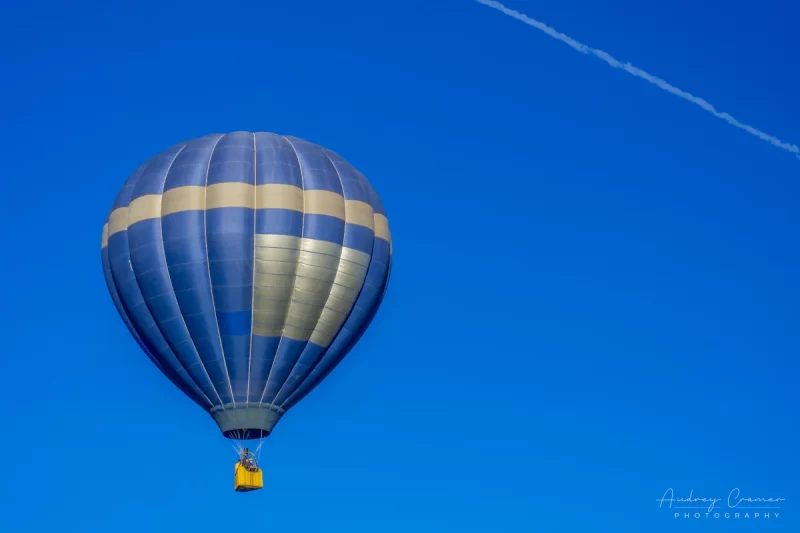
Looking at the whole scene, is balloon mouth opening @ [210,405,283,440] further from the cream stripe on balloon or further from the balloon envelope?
the cream stripe on balloon

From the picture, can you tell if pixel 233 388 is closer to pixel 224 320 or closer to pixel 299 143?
pixel 224 320

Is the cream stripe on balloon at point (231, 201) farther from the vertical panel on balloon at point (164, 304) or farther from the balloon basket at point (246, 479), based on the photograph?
the balloon basket at point (246, 479)

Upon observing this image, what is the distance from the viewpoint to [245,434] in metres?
58.3

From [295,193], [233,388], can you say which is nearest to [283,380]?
[233,388]

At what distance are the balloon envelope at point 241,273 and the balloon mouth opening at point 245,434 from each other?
0.06 meters

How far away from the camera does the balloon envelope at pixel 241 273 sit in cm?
5794

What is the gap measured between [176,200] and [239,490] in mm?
8233

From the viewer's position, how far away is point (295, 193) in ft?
194

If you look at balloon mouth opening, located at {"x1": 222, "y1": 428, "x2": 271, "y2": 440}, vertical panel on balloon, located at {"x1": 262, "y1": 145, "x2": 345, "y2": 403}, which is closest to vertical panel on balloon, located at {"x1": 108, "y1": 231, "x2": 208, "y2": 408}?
balloon mouth opening, located at {"x1": 222, "y1": 428, "x2": 271, "y2": 440}

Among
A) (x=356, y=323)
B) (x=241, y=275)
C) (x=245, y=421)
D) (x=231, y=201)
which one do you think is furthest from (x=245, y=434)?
(x=231, y=201)

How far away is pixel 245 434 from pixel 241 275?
4437mm

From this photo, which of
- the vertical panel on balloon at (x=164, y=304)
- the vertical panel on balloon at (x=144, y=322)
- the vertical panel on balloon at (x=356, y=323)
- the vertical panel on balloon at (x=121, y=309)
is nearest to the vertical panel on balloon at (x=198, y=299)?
the vertical panel on balloon at (x=164, y=304)

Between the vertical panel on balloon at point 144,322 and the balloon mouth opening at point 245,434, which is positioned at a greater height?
the vertical panel on balloon at point 144,322

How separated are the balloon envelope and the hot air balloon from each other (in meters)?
0.03
